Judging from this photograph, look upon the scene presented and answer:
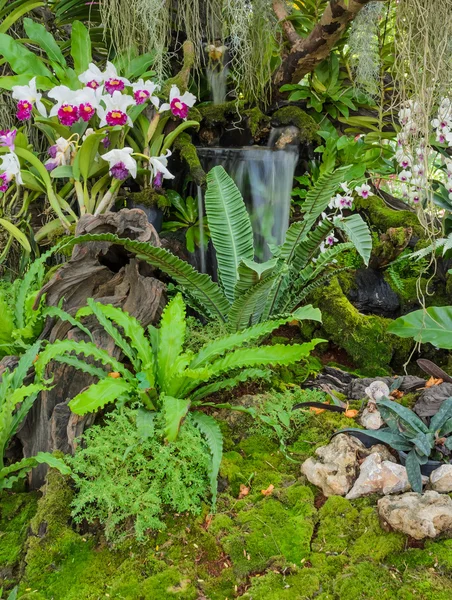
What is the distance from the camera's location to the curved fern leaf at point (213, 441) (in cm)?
154

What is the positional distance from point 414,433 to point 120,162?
71.4 inches

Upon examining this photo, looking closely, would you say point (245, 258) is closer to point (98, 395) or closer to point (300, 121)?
point (98, 395)

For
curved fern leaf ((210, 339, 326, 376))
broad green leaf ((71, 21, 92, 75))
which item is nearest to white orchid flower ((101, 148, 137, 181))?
broad green leaf ((71, 21, 92, 75))

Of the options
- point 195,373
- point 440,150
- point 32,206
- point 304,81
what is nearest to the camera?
point 195,373

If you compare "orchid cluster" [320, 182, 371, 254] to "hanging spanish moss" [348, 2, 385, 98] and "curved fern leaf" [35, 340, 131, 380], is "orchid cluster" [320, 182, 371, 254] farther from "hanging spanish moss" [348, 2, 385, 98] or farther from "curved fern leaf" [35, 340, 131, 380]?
"curved fern leaf" [35, 340, 131, 380]

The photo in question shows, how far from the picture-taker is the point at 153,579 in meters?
1.35

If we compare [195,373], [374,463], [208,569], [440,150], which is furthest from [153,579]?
[440,150]

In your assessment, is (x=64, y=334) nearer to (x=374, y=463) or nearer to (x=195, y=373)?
(x=195, y=373)

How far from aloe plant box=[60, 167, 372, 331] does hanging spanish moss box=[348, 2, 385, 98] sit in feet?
4.70

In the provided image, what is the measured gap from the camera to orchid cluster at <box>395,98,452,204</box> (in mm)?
2127

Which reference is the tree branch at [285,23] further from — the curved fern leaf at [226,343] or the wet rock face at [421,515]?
the wet rock face at [421,515]

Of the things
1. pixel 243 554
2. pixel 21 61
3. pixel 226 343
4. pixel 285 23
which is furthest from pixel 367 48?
pixel 243 554

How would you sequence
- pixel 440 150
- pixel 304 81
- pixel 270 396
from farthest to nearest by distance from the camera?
pixel 304 81, pixel 440 150, pixel 270 396

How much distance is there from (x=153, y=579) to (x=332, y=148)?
262 cm
